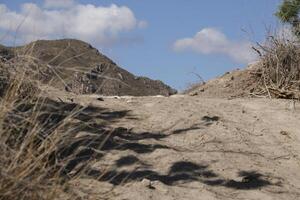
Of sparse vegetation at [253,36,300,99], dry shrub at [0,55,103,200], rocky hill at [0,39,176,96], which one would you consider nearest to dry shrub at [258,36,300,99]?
sparse vegetation at [253,36,300,99]

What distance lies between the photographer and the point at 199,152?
6363mm

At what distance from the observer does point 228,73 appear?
41.2 ft

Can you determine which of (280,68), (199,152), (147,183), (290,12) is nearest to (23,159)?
(147,183)

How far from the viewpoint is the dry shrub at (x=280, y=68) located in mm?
9578

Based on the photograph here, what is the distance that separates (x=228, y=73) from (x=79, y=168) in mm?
7697

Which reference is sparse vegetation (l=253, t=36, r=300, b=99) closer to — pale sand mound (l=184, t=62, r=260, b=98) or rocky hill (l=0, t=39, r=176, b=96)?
pale sand mound (l=184, t=62, r=260, b=98)

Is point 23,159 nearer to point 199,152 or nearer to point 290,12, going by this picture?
point 199,152

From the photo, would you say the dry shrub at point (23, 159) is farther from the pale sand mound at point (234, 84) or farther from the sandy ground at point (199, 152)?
the pale sand mound at point (234, 84)

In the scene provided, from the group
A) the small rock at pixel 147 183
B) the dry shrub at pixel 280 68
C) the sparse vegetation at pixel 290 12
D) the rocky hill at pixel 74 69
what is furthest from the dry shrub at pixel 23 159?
the sparse vegetation at pixel 290 12

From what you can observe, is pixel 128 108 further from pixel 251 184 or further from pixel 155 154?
pixel 251 184

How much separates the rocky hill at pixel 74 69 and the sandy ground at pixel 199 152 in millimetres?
551

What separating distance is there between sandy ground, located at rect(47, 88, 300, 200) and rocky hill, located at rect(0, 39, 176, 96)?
0.55 meters

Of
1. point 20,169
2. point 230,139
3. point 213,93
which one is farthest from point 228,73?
point 20,169

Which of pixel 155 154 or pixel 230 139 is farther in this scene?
pixel 230 139
